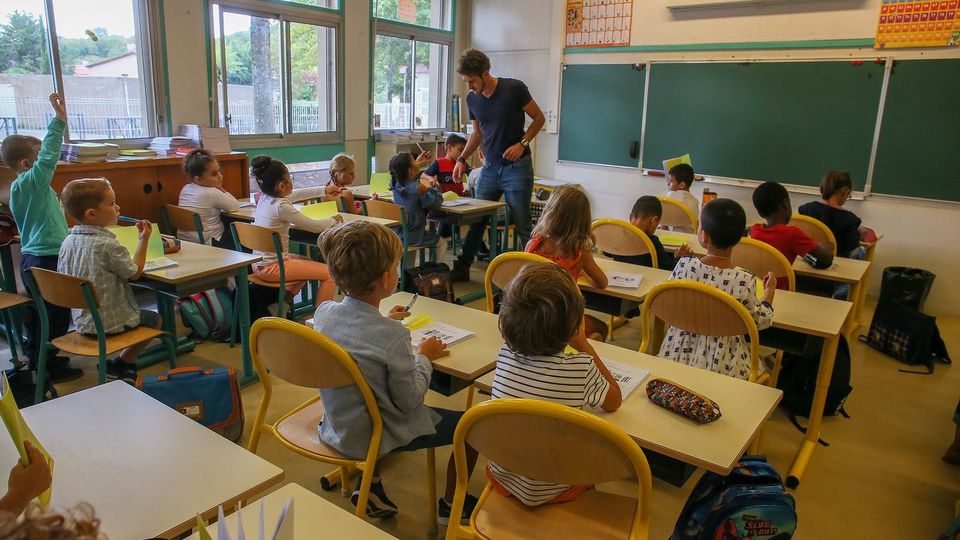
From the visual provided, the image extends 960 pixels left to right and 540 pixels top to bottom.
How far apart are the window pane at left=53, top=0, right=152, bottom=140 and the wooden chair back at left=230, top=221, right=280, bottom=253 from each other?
218cm

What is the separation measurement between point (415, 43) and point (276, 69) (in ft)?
6.25

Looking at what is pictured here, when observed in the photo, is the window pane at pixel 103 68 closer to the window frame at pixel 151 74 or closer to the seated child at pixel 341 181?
the window frame at pixel 151 74

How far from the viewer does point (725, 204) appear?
2.46 metres

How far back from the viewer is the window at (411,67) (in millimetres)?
7230

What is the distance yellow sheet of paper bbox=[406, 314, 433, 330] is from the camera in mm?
2279

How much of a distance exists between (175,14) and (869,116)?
225 inches

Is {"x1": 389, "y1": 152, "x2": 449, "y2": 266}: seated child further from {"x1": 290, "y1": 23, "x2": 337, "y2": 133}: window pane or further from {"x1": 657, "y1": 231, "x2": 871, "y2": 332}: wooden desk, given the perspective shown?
{"x1": 290, "y1": 23, "x2": 337, "y2": 133}: window pane

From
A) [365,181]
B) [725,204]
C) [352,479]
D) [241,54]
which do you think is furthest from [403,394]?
[365,181]

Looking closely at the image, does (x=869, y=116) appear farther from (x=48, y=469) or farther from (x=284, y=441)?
(x=48, y=469)

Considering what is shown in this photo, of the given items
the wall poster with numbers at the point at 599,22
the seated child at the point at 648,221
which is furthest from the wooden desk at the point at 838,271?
the wall poster with numbers at the point at 599,22

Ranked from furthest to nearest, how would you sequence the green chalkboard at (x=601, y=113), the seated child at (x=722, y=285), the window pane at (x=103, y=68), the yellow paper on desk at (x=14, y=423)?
the green chalkboard at (x=601, y=113), the window pane at (x=103, y=68), the seated child at (x=722, y=285), the yellow paper on desk at (x=14, y=423)

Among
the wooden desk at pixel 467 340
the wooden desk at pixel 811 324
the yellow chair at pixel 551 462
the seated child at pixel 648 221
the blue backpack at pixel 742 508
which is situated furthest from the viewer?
the seated child at pixel 648 221

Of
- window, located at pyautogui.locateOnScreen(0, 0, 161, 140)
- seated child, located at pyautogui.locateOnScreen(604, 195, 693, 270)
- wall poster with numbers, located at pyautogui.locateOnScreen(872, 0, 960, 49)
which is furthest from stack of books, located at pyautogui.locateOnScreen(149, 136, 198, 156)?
wall poster with numbers, located at pyautogui.locateOnScreen(872, 0, 960, 49)

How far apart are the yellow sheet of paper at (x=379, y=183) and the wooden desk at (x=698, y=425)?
3613 mm
